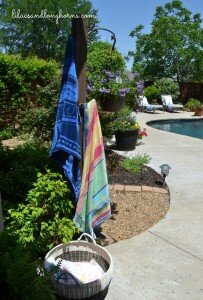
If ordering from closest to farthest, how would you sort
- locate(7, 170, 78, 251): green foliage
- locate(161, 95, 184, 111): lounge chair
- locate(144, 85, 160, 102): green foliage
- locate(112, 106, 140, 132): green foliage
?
locate(7, 170, 78, 251): green foliage → locate(112, 106, 140, 132): green foliage → locate(161, 95, 184, 111): lounge chair → locate(144, 85, 160, 102): green foliage

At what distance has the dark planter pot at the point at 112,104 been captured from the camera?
575cm

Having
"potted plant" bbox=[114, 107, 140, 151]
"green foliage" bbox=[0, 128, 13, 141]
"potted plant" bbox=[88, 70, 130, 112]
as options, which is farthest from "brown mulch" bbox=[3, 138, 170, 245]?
"green foliage" bbox=[0, 128, 13, 141]

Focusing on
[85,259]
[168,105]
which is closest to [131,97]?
[85,259]

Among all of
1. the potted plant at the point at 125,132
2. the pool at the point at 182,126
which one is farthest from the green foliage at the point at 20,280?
the pool at the point at 182,126

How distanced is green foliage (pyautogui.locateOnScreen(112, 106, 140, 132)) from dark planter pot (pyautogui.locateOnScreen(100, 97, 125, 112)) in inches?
96.9

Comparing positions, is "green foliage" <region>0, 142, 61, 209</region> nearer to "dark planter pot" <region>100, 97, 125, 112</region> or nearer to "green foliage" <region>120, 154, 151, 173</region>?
"dark planter pot" <region>100, 97, 125, 112</region>

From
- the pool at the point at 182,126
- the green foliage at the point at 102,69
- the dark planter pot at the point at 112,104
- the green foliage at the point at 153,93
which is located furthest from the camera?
the green foliage at the point at 153,93

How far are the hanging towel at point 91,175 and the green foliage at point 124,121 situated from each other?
463 centimetres

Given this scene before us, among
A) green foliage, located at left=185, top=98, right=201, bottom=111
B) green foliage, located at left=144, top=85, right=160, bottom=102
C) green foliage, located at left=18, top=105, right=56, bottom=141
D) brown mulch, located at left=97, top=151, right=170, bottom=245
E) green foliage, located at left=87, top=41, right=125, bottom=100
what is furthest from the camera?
green foliage, located at left=185, top=98, right=201, bottom=111

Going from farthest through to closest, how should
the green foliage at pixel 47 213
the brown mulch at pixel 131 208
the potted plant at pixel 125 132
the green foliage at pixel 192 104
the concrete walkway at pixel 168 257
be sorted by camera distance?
the green foliage at pixel 192 104, the potted plant at pixel 125 132, the brown mulch at pixel 131 208, the green foliage at pixel 47 213, the concrete walkway at pixel 168 257

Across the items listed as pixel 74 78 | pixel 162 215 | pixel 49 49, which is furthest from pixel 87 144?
pixel 49 49

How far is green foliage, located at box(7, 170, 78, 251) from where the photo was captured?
3402 mm

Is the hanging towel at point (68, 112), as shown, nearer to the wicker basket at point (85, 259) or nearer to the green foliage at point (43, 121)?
the wicker basket at point (85, 259)

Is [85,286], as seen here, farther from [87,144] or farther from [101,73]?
[101,73]
